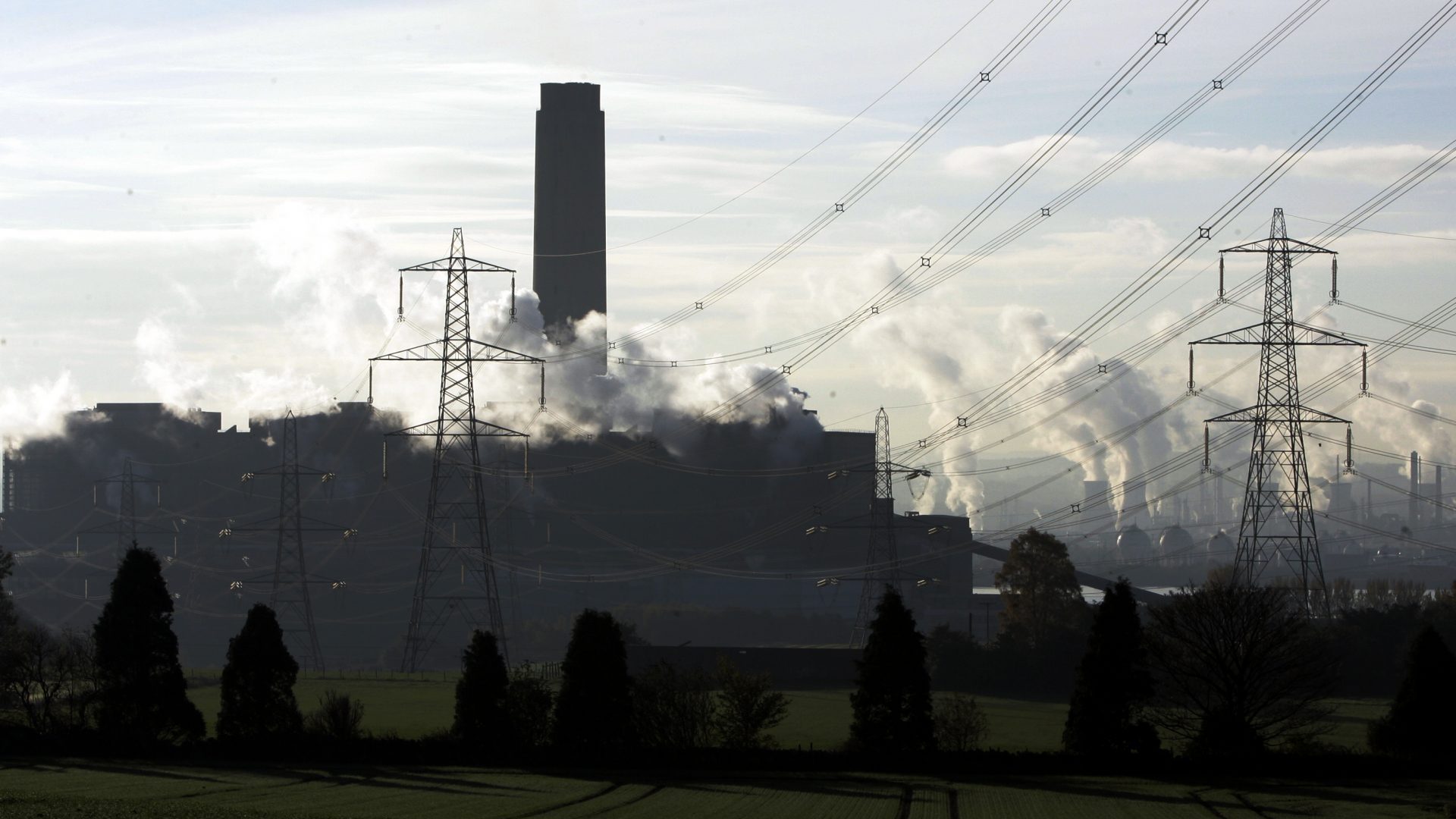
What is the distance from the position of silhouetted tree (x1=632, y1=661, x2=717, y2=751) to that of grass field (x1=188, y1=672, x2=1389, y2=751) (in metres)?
3.20

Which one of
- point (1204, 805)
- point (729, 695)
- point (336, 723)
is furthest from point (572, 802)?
point (1204, 805)

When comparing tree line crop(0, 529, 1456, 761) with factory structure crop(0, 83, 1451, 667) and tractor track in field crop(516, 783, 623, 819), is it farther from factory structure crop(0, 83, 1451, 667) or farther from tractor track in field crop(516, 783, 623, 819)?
factory structure crop(0, 83, 1451, 667)

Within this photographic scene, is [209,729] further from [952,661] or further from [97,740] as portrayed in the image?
[952,661]

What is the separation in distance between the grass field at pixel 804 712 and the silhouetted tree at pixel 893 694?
551 centimetres

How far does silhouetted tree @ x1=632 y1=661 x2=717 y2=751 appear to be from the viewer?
44312 millimetres

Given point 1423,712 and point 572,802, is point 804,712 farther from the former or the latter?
point 572,802

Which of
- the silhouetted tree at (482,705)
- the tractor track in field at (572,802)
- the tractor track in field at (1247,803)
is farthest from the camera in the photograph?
the silhouetted tree at (482,705)

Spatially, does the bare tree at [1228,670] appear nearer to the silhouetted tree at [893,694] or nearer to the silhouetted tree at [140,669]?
the silhouetted tree at [893,694]

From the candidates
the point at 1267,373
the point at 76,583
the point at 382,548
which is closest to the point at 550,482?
the point at 382,548

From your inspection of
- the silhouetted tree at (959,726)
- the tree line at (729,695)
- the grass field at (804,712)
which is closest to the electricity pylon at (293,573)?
the grass field at (804,712)

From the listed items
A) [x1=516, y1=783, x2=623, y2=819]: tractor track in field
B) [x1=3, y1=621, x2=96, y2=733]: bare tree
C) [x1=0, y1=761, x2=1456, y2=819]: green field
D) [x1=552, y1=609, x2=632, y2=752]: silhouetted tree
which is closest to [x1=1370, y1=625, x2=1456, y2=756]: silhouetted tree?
[x1=0, y1=761, x2=1456, y2=819]: green field

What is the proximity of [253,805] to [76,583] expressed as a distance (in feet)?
351

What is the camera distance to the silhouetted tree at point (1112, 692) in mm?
41000

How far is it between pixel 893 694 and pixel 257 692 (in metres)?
16.6
